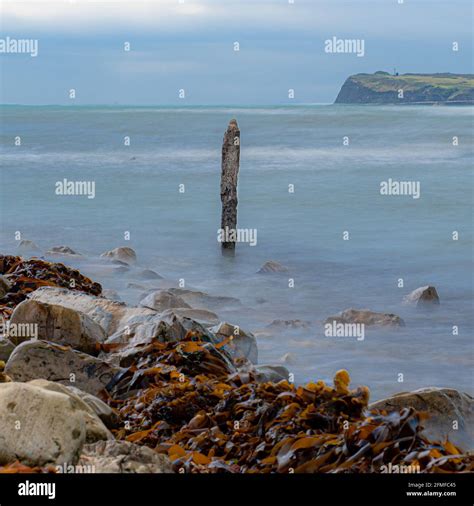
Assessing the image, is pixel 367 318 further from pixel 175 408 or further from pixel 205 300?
pixel 175 408

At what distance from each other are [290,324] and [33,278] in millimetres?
3310

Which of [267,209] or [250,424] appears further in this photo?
[267,209]

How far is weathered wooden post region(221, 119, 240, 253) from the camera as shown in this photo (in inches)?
642

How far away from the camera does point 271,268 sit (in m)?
15.7

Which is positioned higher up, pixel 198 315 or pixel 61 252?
pixel 61 252

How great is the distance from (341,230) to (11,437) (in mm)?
16657

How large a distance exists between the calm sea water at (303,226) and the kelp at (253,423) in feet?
9.72

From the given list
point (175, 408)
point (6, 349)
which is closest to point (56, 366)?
point (6, 349)

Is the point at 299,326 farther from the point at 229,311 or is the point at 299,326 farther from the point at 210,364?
the point at 210,364

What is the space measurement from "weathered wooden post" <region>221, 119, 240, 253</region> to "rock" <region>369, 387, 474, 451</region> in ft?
33.2

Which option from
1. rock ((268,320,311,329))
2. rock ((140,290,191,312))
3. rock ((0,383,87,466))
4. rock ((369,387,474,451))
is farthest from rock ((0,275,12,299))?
rock ((0,383,87,466))

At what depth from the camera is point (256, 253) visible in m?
17.6
